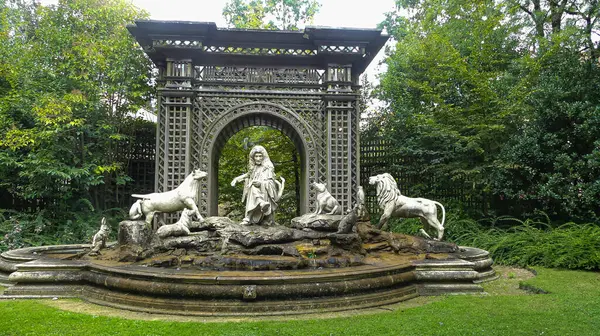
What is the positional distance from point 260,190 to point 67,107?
20.6ft

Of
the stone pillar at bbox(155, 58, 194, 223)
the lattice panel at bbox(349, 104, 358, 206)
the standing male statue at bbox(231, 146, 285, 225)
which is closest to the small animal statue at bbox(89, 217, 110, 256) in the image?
the standing male statue at bbox(231, 146, 285, 225)

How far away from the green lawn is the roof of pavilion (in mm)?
7231

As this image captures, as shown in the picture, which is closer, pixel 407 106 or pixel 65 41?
pixel 65 41

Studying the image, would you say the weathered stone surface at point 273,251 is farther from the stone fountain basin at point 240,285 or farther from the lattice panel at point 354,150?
the lattice panel at point 354,150

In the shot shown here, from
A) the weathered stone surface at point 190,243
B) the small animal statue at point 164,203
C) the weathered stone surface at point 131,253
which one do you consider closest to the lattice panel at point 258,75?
the small animal statue at point 164,203

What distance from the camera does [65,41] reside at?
11078mm

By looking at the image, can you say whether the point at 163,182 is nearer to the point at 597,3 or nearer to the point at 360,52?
the point at 360,52

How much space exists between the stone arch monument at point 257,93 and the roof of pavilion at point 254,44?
0.09 feet

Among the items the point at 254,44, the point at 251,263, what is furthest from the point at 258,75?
the point at 251,263

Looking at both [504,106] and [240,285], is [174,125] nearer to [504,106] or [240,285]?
[240,285]

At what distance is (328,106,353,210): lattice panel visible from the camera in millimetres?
10312

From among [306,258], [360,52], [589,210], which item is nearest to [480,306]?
[306,258]

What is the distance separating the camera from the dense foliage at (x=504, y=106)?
9.52 m

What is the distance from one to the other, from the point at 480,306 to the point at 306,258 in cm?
246
